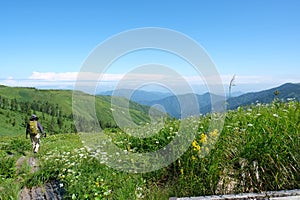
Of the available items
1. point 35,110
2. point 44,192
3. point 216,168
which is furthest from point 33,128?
point 35,110

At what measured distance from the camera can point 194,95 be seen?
19.1 feet

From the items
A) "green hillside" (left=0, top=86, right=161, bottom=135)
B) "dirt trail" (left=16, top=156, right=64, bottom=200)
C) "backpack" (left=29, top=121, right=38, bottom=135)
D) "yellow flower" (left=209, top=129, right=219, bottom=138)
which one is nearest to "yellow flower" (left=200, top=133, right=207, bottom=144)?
"yellow flower" (left=209, top=129, right=219, bottom=138)

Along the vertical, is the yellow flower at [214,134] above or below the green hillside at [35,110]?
above

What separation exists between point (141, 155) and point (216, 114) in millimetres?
1940

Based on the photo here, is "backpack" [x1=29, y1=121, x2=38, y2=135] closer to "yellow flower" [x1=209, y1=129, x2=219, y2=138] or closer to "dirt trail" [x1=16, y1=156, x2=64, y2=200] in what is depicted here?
"dirt trail" [x1=16, y1=156, x2=64, y2=200]

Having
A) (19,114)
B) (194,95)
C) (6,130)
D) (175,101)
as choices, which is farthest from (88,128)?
(19,114)

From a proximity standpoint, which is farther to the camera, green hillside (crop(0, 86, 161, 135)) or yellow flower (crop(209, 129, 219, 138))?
green hillside (crop(0, 86, 161, 135))

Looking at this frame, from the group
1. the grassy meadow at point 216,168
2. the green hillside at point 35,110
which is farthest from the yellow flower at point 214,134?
the green hillside at point 35,110

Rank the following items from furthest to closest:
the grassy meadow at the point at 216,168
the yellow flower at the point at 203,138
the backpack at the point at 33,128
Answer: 1. the backpack at the point at 33,128
2. the yellow flower at the point at 203,138
3. the grassy meadow at the point at 216,168

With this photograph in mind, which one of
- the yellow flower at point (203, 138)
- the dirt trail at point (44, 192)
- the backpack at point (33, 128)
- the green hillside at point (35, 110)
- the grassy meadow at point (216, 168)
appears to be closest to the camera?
the grassy meadow at point (216, 168)

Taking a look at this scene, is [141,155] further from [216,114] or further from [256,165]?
[256,165]

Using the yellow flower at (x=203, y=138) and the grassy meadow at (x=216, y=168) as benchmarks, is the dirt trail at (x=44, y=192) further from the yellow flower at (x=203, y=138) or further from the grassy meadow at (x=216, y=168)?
the yellow flower at (x=203, y=138)

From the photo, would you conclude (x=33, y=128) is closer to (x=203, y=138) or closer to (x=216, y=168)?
(x=203, y=138)

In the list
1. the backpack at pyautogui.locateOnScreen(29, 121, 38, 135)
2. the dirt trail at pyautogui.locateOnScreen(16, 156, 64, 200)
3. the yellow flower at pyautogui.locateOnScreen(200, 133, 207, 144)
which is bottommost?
the dirt trail at pyautogui.locateOnScreen(16, 156, 64, 200)
